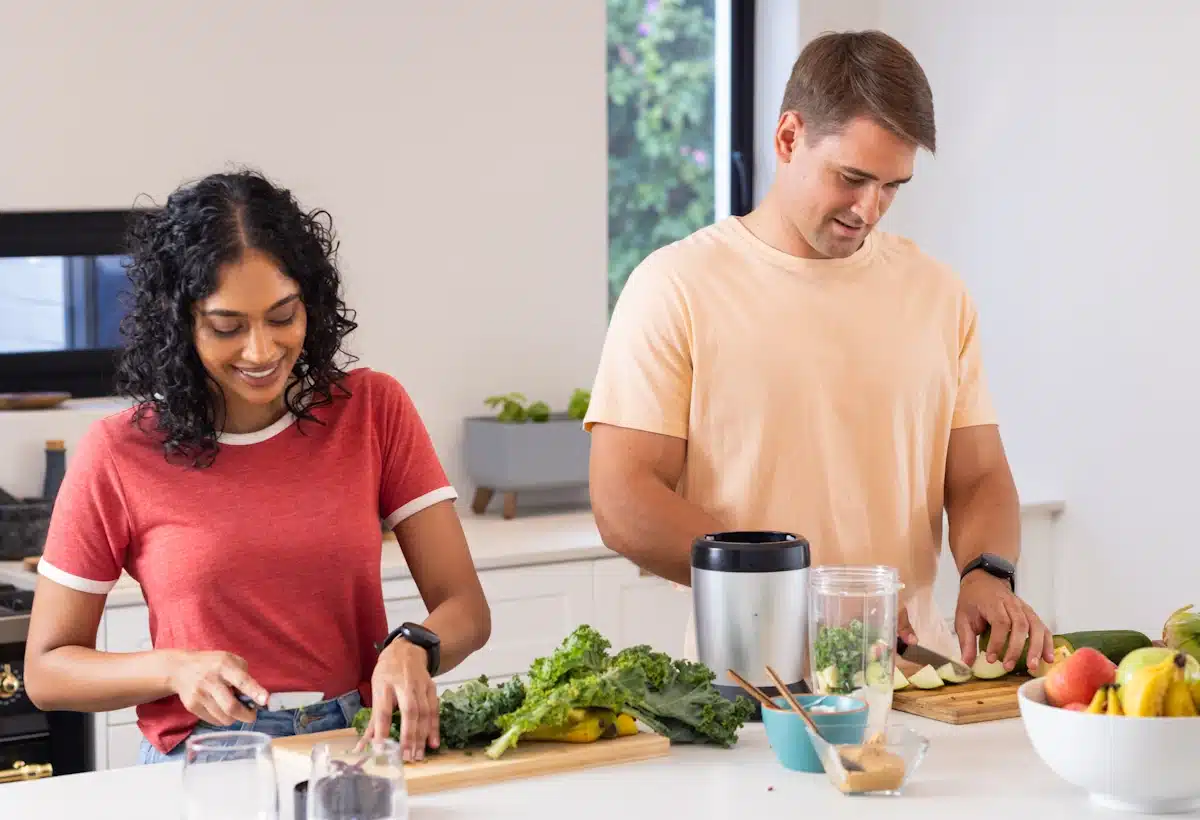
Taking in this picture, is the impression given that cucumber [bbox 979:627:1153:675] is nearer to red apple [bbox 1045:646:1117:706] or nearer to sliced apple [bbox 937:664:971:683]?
sliced apple [bbox 937:664:971:683]

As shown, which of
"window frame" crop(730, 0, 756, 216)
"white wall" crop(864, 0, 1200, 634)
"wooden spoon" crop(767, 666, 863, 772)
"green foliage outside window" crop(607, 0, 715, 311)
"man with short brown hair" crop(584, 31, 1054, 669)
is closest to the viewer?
"wooden spoon" crop(767, 666, 863, 772)

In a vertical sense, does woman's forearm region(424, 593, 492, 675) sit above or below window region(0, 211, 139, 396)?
below

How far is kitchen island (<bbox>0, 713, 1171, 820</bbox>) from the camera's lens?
167cm

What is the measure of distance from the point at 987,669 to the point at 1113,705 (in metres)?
0.49

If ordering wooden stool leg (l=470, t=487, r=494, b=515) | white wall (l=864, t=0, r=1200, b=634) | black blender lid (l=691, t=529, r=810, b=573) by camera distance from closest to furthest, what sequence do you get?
black blender lid (l=691, t=529, r=810, b=573), white wall (l=864, t=0, r=1200, b=634), wooden stool leg (l=470, t=487, r=494, b=515)

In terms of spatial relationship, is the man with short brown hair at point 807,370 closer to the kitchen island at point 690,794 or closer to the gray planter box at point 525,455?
the kitchen island at point 690,794

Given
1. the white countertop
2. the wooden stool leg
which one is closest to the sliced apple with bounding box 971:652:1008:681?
the white countertop

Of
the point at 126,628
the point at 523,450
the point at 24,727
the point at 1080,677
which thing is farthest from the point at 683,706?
the point at 523,450

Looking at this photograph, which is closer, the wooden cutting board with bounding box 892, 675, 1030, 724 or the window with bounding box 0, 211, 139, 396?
the wooden cutting board with bounding box 892, 675, 1030, 724

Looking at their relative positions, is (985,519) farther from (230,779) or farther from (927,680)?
(230,779)

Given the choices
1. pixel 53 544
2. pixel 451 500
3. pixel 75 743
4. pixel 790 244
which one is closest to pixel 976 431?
pixel 790 244

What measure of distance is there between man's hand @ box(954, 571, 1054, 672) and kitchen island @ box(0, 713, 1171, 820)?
9.1 inches

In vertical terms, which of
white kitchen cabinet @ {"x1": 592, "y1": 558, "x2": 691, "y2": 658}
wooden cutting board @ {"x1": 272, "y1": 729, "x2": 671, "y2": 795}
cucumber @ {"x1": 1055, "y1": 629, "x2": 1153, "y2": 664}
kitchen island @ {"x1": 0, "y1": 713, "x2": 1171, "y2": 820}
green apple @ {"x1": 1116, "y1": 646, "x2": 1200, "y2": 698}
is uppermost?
green apple @ {"x1": 1116, "y1": 646, "x2": 1200, "y2": 698}

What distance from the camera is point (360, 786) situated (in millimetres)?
1469
